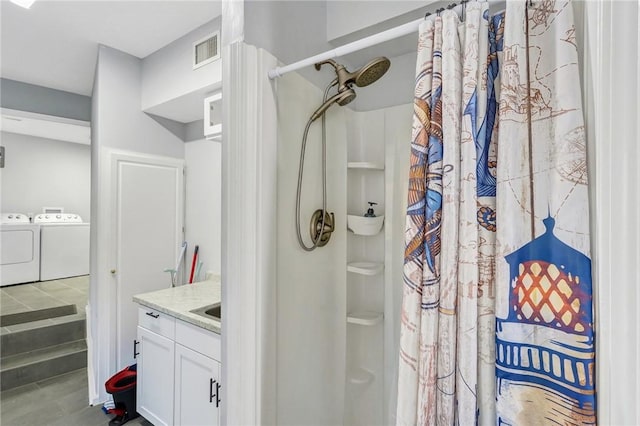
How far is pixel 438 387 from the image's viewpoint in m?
0.84

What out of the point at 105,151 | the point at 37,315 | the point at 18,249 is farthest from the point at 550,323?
the point at 18,249

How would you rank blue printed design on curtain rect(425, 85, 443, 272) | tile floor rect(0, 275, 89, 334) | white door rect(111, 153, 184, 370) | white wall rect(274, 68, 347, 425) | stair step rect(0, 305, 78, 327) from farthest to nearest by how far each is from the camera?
tile floor rect(0, 275, 89, 334) → stair step rect(0, 305, 78, 327) → white door rect(111, 153, 184, 370) → white wall rect(274, 68, 347, 425) → blue printed design on curtain rect(425, 85, 443, 272)

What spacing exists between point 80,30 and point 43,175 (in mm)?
4108

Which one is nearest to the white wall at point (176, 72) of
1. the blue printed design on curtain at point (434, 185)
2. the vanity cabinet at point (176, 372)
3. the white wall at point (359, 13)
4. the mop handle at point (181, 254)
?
the white wall at point (359, 13)

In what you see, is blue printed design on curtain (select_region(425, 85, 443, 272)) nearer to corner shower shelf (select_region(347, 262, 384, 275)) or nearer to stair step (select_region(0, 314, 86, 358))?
corner shower shelf (select_region(347, 262, 384, 275))

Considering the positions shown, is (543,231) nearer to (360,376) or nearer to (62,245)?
(360,376)

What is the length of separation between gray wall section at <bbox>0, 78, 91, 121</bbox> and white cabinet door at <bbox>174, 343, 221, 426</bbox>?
8.64 feet

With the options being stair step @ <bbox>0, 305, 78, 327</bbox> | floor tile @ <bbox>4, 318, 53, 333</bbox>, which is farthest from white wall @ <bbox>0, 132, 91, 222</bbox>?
floor tile @ <bbox>4, 318, 53, 333</bbox>

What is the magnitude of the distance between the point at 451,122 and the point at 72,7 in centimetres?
240

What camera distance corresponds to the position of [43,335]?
3025 mm

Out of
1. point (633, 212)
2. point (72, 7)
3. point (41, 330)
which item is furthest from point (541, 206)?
point (41, 330)

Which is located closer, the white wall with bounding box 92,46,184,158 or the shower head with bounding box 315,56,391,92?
the shower head with bounding box 315,56,391,92

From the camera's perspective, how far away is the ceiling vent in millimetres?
2068

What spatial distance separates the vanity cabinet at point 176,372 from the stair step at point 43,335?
67.0 inches
